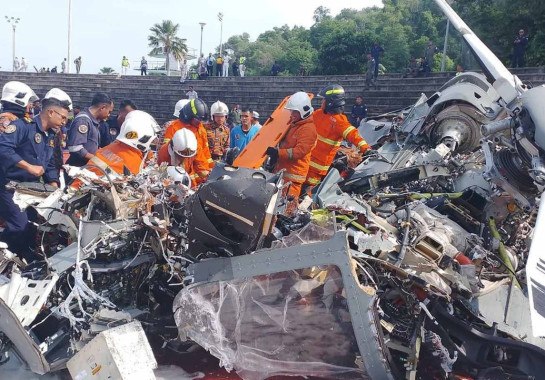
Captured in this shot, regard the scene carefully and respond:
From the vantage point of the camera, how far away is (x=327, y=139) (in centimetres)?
639

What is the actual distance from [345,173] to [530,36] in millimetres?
16821

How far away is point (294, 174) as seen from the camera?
588 cm

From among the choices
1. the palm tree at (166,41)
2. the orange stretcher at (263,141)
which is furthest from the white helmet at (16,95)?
the palm tree at (166,41)

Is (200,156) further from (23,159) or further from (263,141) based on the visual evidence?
(23,159)

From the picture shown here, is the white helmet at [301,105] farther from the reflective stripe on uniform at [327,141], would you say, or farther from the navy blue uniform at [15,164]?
the navy blue uniform at [15,164]

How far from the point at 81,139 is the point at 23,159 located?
3.16 feet

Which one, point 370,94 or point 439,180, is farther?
point 370,94

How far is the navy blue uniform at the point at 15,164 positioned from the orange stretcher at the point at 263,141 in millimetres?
2078

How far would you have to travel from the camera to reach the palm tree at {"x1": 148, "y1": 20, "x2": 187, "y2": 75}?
47.6 metres

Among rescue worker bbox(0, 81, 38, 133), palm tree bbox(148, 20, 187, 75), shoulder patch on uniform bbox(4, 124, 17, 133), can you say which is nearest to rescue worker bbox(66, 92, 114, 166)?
rescue worker bbox(0, 81, 38, 133)

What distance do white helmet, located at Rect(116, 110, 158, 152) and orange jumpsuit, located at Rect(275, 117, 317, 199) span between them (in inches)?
59.1

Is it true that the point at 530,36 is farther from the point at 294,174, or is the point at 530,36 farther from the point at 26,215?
the point at 26,215

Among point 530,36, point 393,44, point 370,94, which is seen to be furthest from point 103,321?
point 393,44

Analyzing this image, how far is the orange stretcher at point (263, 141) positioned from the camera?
6.03 m
